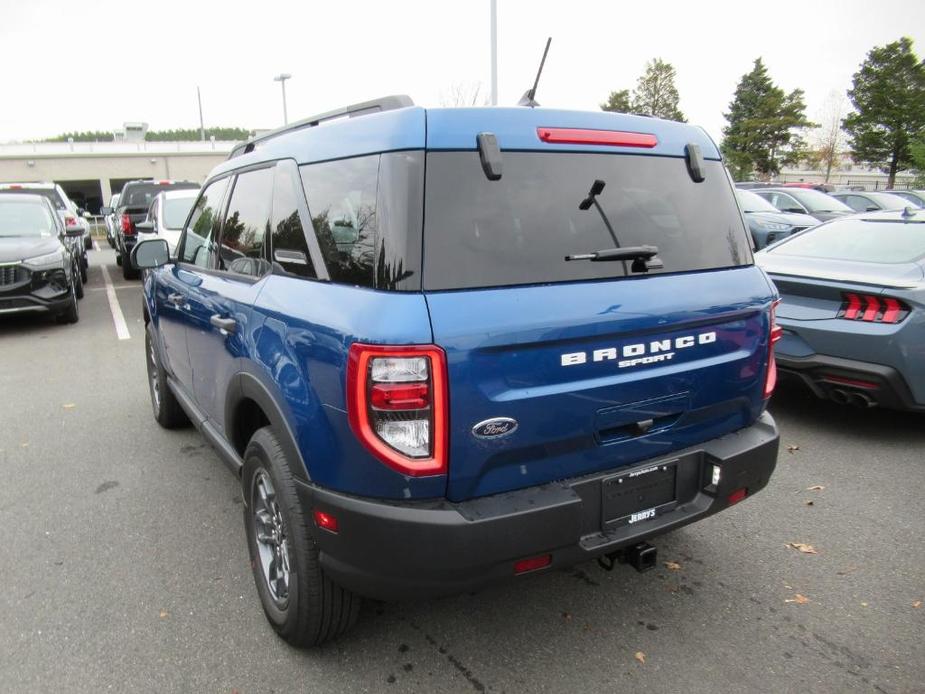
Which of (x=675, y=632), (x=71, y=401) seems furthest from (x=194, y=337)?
(x=71, y=401)

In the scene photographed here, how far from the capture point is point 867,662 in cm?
250

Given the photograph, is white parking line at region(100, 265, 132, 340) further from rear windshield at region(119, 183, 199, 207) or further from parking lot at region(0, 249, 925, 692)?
parking lot at region(0, 249, 925, 692)

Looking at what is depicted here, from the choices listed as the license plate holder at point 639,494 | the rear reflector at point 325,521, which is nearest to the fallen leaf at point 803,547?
the license plate holder at point 639,494

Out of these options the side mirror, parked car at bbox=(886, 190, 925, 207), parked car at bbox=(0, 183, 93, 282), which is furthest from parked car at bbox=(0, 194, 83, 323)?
parked car at bbox=(886, 190, 925, 207)

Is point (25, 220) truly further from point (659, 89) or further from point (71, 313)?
point (659, 89)

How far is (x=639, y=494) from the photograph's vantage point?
236 cm

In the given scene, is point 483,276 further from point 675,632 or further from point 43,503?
point 43,503

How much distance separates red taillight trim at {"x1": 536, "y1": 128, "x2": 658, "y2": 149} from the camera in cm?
229

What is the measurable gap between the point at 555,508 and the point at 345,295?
3.14ft

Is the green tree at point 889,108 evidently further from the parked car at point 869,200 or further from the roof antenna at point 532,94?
the roof antenna at point 532,94

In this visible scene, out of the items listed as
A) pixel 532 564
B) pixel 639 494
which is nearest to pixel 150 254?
pixel 532 564

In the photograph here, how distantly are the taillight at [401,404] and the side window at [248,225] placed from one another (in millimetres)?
1003

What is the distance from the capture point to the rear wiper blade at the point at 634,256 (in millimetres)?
2262

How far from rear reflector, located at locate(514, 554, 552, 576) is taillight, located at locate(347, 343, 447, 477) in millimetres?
Answer: 424
